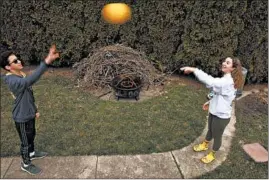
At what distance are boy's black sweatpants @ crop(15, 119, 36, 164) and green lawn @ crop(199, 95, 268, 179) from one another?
8.21 feet

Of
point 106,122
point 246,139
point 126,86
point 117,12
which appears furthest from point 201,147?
point 117,12

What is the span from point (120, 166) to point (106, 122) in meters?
1.32

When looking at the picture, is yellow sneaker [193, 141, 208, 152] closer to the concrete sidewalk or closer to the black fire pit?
the concrete sidewalk

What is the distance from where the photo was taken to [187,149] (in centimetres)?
526

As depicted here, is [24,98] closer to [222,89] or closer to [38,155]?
[38,155]

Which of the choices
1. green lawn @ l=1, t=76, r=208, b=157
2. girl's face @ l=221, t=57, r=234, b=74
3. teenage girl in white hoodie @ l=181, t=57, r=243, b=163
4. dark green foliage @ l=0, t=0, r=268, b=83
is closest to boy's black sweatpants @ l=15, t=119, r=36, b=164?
green lawn @ l=1, t=76, r=208, b=157

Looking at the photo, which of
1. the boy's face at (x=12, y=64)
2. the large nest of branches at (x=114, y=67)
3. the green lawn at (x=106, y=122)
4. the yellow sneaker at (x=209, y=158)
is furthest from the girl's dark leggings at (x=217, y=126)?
the large nest of branches at (x=114, y=67)

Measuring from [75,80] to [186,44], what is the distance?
9.08 feet

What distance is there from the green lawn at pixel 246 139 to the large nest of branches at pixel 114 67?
2.12 meters

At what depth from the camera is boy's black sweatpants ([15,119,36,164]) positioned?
4.43 metres

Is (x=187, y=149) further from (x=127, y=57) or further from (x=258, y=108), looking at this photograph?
(x=127, y=57)

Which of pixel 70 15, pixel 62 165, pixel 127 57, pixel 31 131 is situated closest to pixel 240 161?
pixel 62 165

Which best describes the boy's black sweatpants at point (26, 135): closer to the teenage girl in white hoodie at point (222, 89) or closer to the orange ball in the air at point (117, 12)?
the teenage girl in white hoodie at point (222, 89)

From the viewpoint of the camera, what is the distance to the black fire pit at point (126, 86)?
6836 mm
